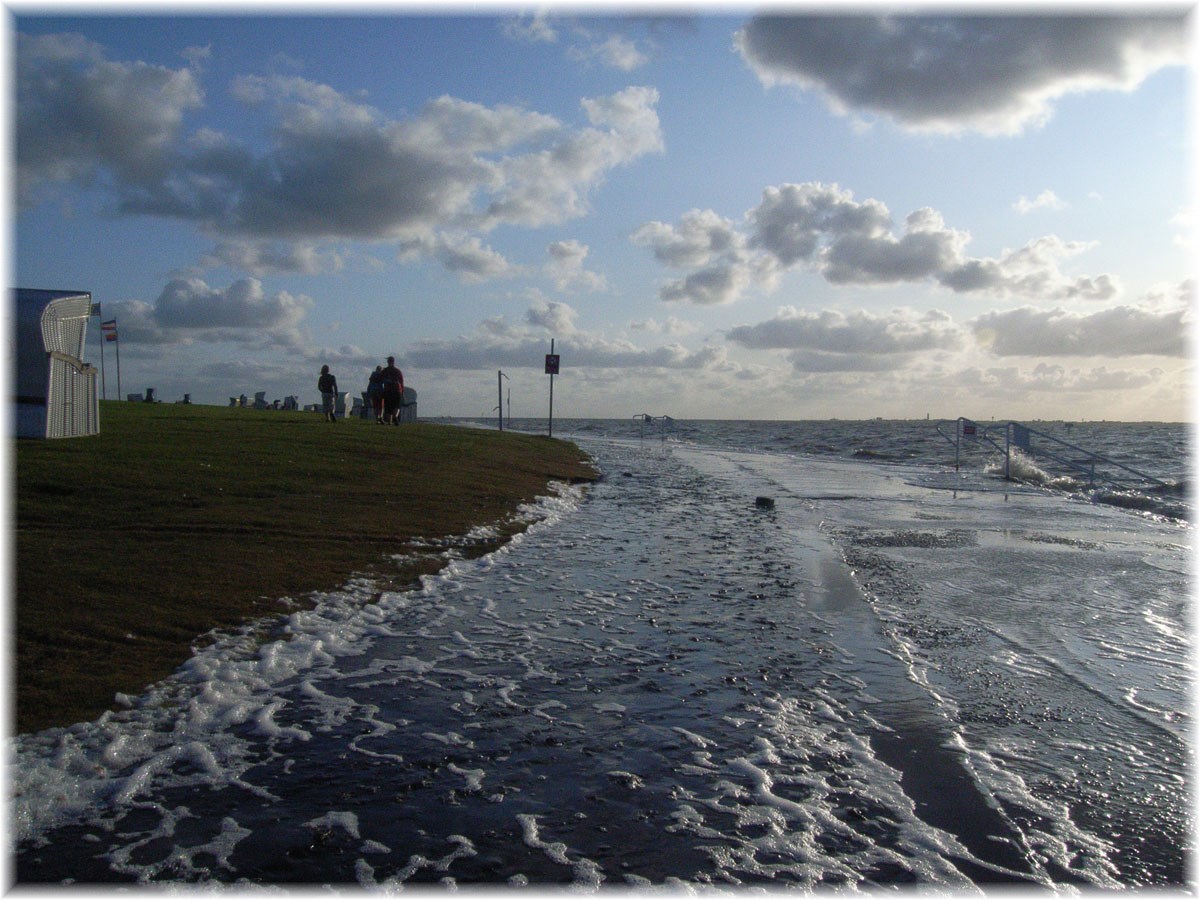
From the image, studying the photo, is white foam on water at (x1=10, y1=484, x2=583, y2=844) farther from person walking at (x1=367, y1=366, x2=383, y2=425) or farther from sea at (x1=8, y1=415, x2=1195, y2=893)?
person walking at (x1=367, y1=366, x2=383, y2=425)

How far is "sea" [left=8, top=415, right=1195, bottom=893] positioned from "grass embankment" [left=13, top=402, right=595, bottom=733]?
485 millimetres

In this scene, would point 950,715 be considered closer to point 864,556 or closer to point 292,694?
point 292,694

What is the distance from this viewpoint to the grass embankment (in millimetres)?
6543

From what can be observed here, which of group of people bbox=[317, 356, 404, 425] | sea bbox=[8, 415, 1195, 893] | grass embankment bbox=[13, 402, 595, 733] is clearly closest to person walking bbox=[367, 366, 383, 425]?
group of people bbox=[317, 356, 404, 425]

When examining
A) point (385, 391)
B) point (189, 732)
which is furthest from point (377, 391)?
point (189, 732)

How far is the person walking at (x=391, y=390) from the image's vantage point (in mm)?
30844

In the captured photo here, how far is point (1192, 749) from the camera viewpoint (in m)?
5.67

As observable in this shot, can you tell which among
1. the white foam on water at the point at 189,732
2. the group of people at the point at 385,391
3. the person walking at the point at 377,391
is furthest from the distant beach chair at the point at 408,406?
the white foam on water at the point at 189,732

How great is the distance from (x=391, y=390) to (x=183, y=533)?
21.0 metres

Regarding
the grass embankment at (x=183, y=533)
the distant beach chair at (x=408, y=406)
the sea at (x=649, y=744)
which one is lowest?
the sea at (x=649, y=744)

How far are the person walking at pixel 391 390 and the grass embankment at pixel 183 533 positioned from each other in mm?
8998

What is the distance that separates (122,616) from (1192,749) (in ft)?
26.7

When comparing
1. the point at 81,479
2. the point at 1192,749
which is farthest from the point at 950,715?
the point at 81,479

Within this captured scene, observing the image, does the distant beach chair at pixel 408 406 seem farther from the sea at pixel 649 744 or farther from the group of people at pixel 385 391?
the sea at pixel 649 744
